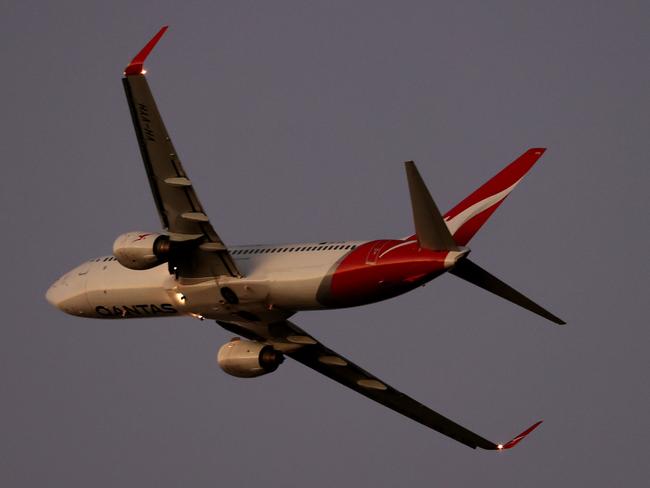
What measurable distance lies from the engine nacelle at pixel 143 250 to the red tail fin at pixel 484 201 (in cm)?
1013

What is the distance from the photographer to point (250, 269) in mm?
58688

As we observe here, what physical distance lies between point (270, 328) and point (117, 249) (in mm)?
8080

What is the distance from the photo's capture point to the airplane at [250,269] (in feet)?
176

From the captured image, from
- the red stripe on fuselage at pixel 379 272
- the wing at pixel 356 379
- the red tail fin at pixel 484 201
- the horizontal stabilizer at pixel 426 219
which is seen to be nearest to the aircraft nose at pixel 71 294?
the wing at pixel 356 379

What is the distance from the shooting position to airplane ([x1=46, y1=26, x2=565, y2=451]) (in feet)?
176

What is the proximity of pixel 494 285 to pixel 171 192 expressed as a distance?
11.6 meters

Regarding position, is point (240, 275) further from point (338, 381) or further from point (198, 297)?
point (338, 381)

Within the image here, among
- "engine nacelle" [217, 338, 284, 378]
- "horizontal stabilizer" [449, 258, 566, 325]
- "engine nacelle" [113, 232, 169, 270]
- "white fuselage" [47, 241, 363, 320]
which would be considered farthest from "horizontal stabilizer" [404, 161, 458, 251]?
"engine nacelle" [217, 338, 284, 378]

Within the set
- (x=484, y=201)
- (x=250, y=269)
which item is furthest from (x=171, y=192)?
(x=484, y=201)

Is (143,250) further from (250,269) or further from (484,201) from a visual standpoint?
(484,201)

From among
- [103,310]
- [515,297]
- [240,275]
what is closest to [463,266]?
[515,297]

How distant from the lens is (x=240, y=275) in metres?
58.6

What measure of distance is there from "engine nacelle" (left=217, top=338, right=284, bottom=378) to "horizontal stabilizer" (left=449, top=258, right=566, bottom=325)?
35.7 feet

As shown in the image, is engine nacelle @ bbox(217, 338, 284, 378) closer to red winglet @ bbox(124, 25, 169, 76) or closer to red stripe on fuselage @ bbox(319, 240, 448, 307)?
red stripe on fuselage @ bbox(319, 240, 448, 307)
